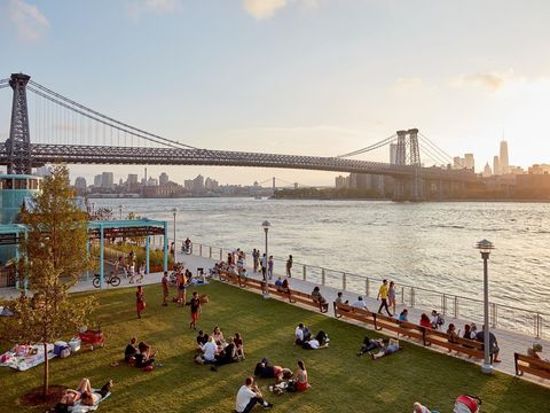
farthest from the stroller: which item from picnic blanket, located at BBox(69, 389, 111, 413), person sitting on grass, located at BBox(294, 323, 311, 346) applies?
picnic blanket, located at BBox(69, 389, 111, 413)

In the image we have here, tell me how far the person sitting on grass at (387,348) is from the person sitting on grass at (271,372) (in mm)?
2291

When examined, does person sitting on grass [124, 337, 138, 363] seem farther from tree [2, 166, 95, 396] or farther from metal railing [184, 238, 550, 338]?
metal railing [184, 238, 550, 338]

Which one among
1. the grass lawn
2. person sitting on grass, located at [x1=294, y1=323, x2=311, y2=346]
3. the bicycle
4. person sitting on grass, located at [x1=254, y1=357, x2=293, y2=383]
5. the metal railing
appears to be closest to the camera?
the grass lawn

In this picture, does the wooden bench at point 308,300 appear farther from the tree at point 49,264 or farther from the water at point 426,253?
the water at point 426,253

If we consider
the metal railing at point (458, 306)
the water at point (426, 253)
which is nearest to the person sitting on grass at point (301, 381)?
the metal railing at point (458, 306)

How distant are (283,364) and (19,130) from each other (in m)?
48.2

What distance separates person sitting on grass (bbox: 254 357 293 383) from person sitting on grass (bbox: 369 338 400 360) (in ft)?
7.52

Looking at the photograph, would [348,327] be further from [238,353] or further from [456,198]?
[456,198]

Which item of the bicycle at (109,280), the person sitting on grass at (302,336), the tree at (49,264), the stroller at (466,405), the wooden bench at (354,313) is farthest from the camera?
the bicycle at (109,280)

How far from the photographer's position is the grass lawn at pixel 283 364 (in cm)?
881

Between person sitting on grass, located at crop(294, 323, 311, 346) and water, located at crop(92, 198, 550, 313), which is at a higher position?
person sitting on grass, located at crop(294, 323, 311, 346)

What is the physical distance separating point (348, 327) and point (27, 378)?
26.7ft

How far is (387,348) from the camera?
11.4 meters

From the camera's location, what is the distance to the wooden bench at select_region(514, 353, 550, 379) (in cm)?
938
